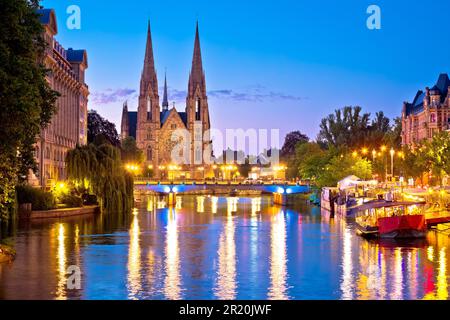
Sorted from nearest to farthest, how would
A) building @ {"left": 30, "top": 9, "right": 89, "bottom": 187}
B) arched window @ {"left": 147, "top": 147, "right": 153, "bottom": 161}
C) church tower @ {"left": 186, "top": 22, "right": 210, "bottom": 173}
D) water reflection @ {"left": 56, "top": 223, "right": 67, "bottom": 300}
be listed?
water reflection @ {"left": 56, "top": 223, "right": 67, "bottom": 300}
building @ {"left": 30, "top": 9, "right": 89, "bottom": 187}
church tower @ {"left": 186, "top": 22, "right": 210, "bottom": 173}
arched window @ {"left": 147, "top": 147, "right": 153, "bottom": 161}

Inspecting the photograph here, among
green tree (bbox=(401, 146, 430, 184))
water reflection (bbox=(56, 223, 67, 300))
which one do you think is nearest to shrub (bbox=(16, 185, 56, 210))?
water reflection (bbox=(56, 223, 67, 300))

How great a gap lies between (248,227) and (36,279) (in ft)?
112

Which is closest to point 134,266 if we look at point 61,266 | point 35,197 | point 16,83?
point 61,266

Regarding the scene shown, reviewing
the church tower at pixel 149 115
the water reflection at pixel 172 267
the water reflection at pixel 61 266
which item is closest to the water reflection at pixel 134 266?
the water reflection at pixel 172 267

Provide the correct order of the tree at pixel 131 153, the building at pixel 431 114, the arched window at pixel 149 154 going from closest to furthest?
the building at pixel 431 114, the tree at pixel 131 153, the arched window at pixel 149 154

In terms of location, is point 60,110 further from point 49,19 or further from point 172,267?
point 172,267

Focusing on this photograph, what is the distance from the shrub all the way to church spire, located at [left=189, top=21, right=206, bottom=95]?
128698mm

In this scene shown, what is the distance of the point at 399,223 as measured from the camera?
51625 millimetres

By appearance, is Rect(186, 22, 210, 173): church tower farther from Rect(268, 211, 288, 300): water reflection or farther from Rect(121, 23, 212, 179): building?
Rect(268, 211, 288, 300): water reflection

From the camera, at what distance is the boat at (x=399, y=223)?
2021 inches

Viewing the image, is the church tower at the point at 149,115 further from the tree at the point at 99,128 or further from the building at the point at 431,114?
the building at the point at 431,114

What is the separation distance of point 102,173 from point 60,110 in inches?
980

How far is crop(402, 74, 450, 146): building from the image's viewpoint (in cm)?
11638

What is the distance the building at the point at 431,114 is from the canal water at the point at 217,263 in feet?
189
